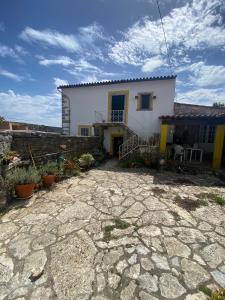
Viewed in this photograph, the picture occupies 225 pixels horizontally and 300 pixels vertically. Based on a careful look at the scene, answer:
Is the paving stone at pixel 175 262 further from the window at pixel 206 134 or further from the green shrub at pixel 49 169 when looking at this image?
the window at pixel 206 134

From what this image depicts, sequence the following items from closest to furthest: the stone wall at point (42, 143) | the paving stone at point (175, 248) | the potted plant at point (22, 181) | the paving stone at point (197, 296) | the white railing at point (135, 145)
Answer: the paving stone at point (197, 296), the paving stone at point (175, 248), the potted plant at point (22, 181), the stone wall at point (42, 143), the white railing at point (135, 145)

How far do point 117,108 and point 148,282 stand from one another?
10.8 m

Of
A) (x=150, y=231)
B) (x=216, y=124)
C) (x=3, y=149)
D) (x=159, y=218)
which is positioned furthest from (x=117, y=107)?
(x=150, y=231)

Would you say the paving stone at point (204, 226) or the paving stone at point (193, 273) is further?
the paving stone at point (204, 226)

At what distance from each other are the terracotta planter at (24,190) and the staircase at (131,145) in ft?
19.4

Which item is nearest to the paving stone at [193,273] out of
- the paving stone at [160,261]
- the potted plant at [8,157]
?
the paving stone at [160,261]

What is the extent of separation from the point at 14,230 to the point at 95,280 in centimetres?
207

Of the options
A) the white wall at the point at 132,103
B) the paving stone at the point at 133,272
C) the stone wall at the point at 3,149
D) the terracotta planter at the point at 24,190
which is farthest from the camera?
the white wall at the point at 132,103

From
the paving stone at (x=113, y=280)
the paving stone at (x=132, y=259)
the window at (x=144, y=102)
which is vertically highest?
the window at (x=144, y=102)

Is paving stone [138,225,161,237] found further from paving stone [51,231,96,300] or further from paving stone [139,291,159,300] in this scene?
paving stone [139,291,159,300]

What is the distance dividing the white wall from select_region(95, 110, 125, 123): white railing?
30cm

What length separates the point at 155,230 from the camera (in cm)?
328

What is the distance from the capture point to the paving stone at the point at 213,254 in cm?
252

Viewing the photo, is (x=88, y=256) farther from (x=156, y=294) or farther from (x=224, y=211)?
(x=224, y=211)
